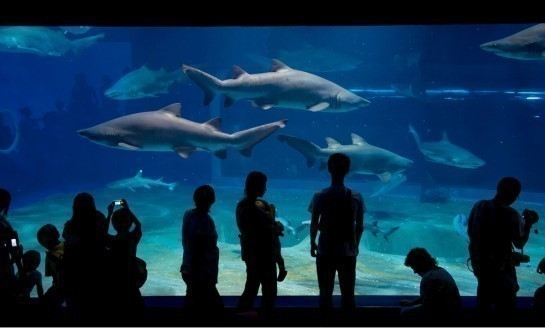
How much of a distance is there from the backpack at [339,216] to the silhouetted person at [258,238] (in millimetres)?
441

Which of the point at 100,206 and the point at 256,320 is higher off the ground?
the point at 100,206

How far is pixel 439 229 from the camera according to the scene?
36.2 ft

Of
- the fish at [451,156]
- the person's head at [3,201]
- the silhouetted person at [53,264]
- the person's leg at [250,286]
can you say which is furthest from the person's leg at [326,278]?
the fish at [451,156]

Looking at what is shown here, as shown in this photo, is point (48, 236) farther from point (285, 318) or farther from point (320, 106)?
point (320, 106)

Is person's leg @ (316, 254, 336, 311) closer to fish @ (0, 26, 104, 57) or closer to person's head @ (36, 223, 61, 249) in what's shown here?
person's head @ (36, 223, 61, 249)

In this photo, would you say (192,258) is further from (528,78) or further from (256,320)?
(528,78)

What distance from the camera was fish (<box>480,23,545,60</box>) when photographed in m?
7.07

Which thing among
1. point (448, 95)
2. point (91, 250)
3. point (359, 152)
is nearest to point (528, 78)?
point (448, 95)

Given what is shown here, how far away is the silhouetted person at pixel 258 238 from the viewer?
11.8 ft

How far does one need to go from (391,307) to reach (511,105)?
23.9 meters

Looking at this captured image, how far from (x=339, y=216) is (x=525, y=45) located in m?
5.46

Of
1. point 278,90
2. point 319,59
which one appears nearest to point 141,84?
point 278,90

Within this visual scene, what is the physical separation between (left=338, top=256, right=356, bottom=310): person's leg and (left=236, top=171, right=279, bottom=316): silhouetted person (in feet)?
1.74

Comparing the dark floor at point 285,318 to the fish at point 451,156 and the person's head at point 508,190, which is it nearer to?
the person's head at point 508,190
